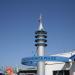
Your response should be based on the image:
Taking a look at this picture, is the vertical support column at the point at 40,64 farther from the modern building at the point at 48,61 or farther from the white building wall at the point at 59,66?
the white building wall at the point at 59,66


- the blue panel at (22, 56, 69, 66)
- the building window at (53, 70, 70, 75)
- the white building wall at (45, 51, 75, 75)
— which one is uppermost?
the blue panel at (22, 56, 69, 66)

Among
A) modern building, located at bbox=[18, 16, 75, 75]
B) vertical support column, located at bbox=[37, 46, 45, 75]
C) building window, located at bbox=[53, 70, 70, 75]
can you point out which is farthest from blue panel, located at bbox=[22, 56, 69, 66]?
building window, located at bbox=[53, 70, 70, 75]

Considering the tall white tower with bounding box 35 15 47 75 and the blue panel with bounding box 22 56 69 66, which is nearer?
the blue panel with bounding box 22 56 69 66

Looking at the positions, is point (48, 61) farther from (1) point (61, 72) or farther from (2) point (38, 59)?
(1) point (61, 72)

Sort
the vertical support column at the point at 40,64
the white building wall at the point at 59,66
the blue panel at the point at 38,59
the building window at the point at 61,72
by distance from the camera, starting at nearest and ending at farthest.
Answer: the white building wall at the point at 59,66
the blue panel at the point at 38,59
the building window at the point at 61,72
the vertical support column at the point at 40,64

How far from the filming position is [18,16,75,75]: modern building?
45469 mm

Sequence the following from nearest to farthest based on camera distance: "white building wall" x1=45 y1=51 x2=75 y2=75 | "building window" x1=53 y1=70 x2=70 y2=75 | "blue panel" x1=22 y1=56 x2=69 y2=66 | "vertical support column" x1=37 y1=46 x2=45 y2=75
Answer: "white building wall" x1=45 y1=51 x2=75 y2=75 < "blue panel" x1=22 y1=56 x2=69 y2=66 < "building window" x1=53 y1=70 x2=70 y2=75 < "vertical support column" x1=37 y1=46 x2=45 y2=75

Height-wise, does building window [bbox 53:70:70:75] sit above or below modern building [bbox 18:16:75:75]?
below

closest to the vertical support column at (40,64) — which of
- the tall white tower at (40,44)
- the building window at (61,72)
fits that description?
the tall white tower at (40,44)

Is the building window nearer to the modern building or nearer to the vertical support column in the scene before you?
the modern building

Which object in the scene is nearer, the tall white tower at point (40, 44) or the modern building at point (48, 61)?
the modern building at point (48, 61)

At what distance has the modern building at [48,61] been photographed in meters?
45.5

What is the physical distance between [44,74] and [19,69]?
46.8ft

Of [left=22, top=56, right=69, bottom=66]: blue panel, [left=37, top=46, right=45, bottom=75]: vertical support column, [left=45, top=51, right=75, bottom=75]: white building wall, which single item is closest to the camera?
[left=45, top=51, right=75, bottom=75]: white building wall
